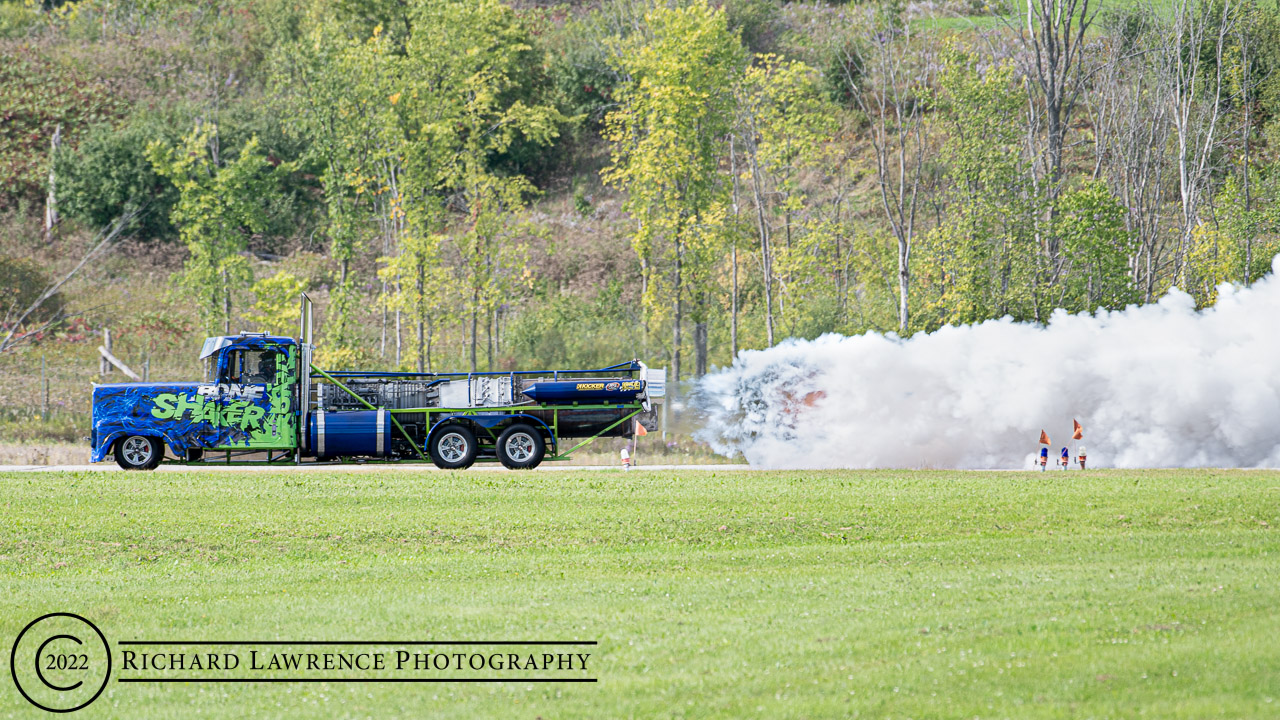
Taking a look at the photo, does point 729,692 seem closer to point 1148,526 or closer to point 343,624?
point 343,624

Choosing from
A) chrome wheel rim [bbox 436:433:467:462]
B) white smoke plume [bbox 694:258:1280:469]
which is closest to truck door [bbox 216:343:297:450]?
chrome wheel rim [bbox 436:433:467:462]

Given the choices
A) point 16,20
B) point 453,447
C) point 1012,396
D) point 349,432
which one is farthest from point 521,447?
point 16,20

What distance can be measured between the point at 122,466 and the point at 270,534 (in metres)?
10.4

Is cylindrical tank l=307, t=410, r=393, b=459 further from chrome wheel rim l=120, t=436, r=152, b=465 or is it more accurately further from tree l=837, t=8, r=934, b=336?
tree l=837, t=8, r=934, b=336

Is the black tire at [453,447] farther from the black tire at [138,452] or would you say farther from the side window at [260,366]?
the black tire at [138,452]

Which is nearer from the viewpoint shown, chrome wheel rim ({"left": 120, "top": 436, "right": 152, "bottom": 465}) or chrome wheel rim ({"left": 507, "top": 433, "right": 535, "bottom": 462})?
chrome wheel rim ({"left": 507, "top": 433, "right": 535, "bottom": 462})

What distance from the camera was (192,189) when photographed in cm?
4141

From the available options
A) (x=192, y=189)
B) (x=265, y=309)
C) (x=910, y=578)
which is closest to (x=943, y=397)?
(x=910, y=578)

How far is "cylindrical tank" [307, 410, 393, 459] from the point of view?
25578mm

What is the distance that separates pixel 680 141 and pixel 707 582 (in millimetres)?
27936

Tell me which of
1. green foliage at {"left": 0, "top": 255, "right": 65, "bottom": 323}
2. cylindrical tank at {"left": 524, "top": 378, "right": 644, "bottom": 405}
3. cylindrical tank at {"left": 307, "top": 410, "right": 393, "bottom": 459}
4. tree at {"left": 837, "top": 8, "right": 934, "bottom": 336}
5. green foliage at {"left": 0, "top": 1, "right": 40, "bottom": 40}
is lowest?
cylindrical tank at {"left": 307, "top": 410, "right": 393, "bottom": 459}

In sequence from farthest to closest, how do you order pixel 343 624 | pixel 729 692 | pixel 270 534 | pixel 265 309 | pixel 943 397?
pixel 265 309 → pixel 943 397 → pixel 270 534 → pixel 343 624 → pixel 729 692

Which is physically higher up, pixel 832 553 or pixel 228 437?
pixel 228 437

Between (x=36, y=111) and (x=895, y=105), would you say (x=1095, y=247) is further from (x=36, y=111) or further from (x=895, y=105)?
(x=36, y=111)
